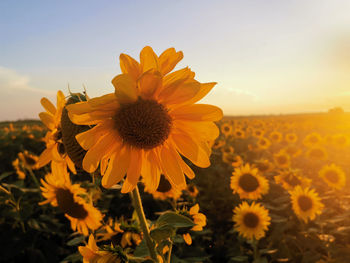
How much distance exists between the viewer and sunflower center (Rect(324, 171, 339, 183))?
5887 mm

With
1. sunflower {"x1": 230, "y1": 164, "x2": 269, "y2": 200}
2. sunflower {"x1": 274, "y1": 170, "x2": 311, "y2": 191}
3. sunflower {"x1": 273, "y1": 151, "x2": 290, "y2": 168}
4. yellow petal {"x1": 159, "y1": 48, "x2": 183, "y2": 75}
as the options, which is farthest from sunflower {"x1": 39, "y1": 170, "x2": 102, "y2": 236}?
sunflower {"x1": 273, "y1": 151, "x2": 290, "y2": 168}

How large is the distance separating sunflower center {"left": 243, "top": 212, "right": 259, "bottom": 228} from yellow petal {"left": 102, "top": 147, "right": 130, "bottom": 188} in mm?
3401

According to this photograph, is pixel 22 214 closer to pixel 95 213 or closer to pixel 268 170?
pixel 95 213

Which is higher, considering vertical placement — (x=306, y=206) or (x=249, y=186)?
(x=249, y=186)

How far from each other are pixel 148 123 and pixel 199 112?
0.98 ft

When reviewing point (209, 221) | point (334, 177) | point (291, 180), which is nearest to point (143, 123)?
point (209, 221)

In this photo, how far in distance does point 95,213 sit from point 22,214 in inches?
61.5

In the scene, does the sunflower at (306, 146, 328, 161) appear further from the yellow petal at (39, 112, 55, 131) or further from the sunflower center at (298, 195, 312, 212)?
the yellow petal at (39, 112, 55, 131)

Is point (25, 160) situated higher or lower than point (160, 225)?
lower

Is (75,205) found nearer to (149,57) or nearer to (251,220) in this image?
(149,57)

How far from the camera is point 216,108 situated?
1.19m


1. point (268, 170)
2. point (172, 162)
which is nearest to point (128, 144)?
point (172, 162)

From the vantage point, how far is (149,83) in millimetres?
1121

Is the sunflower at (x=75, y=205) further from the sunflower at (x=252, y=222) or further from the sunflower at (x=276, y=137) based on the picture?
the sunflower at (x=276, y=137)
